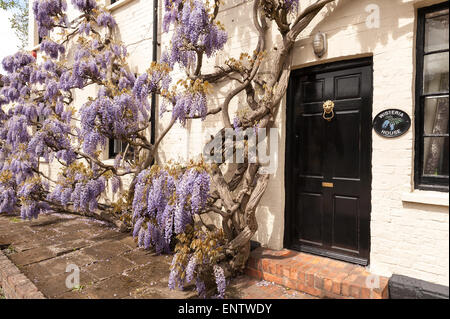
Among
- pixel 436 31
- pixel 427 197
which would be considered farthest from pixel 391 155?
pixel 436 31

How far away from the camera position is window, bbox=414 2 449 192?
276cm

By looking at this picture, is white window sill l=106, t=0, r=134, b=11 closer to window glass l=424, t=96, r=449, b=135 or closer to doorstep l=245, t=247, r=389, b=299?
doorstep l=245, t=247, r=389, b=299

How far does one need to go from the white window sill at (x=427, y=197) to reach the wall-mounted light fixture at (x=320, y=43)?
1924 millimetres

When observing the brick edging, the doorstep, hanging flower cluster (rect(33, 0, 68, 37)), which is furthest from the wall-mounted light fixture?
hanging flower cluster (rect(33, 0, 68, 37))

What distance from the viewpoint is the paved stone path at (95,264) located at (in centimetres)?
313

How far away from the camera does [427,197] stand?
269cm

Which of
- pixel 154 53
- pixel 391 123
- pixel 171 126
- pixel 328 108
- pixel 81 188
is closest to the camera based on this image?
pixel 391 123

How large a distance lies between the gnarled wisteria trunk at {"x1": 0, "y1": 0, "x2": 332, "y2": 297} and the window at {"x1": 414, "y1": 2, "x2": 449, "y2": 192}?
1208 mm

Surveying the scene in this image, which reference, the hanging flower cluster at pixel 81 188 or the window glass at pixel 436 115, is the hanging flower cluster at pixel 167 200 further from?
the window glass at pixel 436 115

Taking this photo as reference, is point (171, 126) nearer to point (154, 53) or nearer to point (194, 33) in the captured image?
point (194, 33)

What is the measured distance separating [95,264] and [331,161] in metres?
3.44

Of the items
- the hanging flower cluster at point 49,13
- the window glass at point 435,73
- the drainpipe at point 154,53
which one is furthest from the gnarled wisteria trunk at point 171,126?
the window glass at point 435,73
